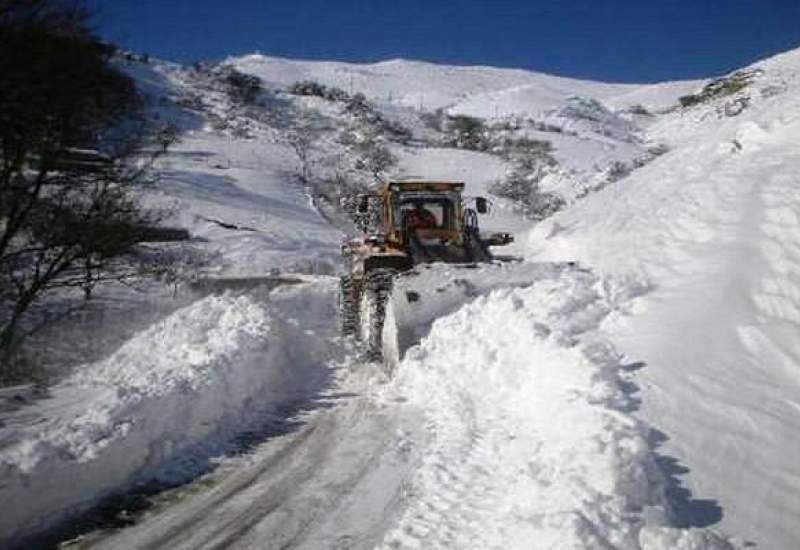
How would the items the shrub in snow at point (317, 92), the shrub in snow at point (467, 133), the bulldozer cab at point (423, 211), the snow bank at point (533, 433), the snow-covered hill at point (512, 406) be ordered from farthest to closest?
1. the shrub in snow at point (317, 92)
2. the shrub in snow at point (467, 133)
3. the bulldozer cab at point (423, 211)
4. the snow-covered hill at point (512, 406)
5. the snow bank at point (533, 433)

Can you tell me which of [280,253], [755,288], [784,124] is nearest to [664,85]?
[280,253]

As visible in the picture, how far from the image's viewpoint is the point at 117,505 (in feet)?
19.2

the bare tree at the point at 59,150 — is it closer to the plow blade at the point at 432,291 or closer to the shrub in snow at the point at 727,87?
the plow blade at the point at 432,291

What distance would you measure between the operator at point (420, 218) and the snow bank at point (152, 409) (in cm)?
254

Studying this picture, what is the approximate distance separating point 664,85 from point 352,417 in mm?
101773

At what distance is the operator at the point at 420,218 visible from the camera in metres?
12.4

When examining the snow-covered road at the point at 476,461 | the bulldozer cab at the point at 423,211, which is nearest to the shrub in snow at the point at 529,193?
the bulldozer cab at the point at 423,211

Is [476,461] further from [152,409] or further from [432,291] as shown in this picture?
[432,291]

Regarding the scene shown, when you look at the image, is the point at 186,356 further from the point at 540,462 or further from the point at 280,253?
the point at 280,253

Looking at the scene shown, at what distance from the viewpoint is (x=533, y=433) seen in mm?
6199

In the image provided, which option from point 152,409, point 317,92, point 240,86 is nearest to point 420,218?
point 152,409

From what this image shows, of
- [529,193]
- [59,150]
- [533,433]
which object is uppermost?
[529,193]

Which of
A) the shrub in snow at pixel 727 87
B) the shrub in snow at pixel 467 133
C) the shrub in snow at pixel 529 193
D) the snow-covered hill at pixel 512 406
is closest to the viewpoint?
the snow-covered hill at pixel 512 406

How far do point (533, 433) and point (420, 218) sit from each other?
6.73 metres
